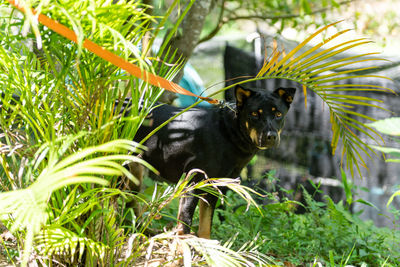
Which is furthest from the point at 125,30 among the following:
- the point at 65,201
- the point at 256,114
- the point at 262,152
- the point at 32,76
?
the point at 262,152

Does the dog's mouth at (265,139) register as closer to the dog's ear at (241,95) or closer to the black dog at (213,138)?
the black dog at (213,138)

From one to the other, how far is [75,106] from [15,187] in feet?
1.59

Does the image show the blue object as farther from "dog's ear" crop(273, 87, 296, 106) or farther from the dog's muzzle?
the dog's muzzle

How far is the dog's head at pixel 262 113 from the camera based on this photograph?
10.5 feet

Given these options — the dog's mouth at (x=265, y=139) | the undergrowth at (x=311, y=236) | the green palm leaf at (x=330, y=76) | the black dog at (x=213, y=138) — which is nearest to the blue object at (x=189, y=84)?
the undergrowth at (x=311, y=236)

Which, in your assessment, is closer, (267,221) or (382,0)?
(267,221)

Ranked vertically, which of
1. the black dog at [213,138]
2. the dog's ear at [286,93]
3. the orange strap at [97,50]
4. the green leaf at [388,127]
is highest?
the orange strap at [97,50]

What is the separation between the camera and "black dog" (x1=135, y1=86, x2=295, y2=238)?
10.8 feet

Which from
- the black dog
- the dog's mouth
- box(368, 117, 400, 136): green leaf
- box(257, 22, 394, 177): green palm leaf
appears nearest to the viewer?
box(368, 117, 400, 136): green leaf

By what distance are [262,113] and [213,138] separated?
1.38 feet

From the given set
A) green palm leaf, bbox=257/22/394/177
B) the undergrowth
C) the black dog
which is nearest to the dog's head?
the black dog

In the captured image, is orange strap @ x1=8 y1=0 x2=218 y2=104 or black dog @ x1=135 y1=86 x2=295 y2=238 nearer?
orange strap @ x1=8 y1=0 x2=218 y2=104

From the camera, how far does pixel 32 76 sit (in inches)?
86.5

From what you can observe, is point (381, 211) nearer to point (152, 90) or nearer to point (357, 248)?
point (357, 248)
